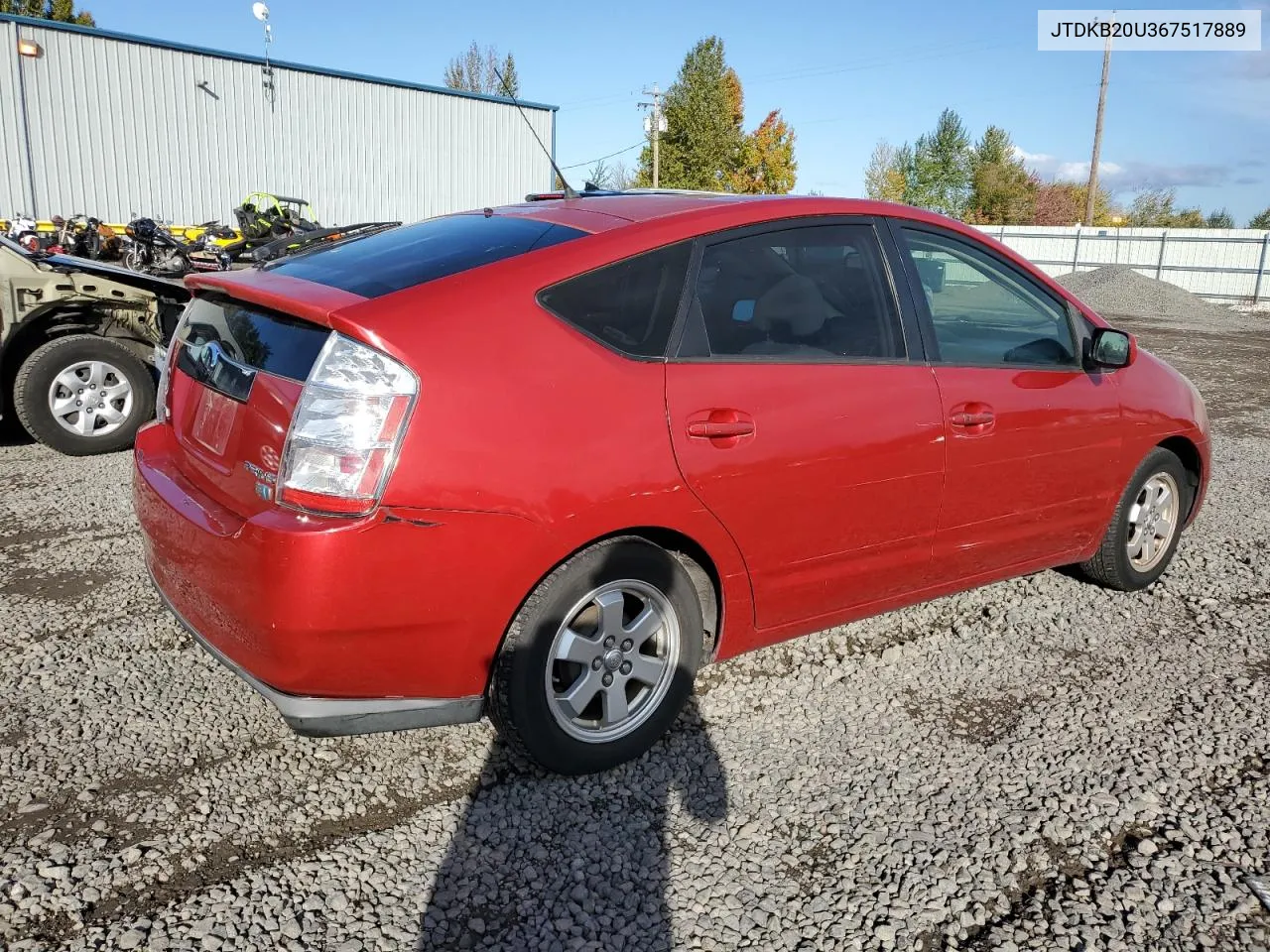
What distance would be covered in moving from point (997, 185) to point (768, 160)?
17.8 metres

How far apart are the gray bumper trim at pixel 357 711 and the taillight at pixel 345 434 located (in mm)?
520

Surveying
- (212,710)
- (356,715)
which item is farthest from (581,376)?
(212,710)

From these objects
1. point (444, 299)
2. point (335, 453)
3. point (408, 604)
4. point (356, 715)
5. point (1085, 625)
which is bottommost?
point (1085, 625)

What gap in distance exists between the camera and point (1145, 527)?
4.48 m

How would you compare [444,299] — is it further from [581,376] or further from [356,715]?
[356,715]

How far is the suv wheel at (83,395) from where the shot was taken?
6.30 meters

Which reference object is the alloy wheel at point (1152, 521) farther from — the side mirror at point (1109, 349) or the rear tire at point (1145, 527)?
the side mirror at point (1109, 349)

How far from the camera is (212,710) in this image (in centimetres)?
318

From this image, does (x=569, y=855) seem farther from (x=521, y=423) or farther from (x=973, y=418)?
(x=973, y=418)

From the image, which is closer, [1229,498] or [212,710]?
[212,710]

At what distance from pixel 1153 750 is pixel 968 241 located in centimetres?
195

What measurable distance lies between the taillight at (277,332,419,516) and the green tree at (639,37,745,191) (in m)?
47.1

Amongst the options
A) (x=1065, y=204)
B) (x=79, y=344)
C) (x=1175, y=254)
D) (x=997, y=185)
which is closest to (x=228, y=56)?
(x=79, y=344)

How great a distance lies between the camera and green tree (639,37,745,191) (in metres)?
47.6
